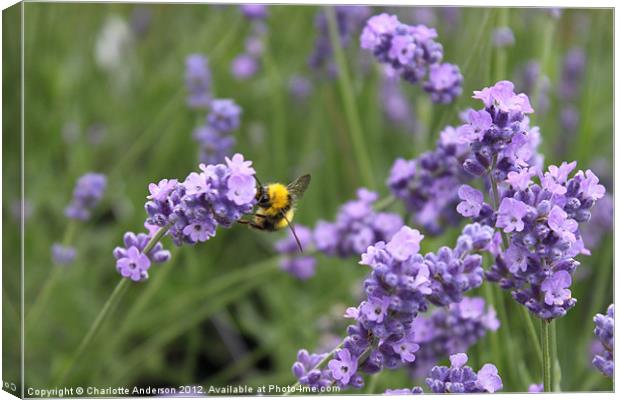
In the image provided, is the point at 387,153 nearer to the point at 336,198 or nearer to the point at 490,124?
the point at 336,198

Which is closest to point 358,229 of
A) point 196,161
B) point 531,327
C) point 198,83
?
point 531,327

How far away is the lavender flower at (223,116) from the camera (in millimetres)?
1789

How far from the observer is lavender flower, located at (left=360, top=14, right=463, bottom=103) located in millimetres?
1476

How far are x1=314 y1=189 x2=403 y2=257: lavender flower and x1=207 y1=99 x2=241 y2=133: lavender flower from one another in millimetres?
281

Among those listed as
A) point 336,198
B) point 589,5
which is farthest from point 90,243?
point 589,5

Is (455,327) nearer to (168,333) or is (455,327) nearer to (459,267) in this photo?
(459,267)

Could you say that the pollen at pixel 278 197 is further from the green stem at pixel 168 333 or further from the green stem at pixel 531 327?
the green stem at pixel 168 333

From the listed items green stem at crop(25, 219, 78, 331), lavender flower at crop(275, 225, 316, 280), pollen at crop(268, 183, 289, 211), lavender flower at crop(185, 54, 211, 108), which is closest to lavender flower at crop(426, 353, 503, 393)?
pollen at crop(268, 183, 289, 211)

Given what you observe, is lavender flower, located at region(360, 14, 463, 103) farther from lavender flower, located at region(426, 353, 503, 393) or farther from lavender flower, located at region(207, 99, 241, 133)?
lavender flower, located at region(426, 353, 503, 393)

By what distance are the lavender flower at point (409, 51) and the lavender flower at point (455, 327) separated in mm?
347

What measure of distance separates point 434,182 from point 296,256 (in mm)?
467

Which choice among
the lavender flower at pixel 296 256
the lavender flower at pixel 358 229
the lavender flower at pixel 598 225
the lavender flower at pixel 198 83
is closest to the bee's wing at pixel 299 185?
the lavender flower at pixel 358 229

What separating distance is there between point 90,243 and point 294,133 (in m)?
0.70

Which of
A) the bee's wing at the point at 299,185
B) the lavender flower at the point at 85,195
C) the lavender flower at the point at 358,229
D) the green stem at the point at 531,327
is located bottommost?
the green stem at the point at 531,327
